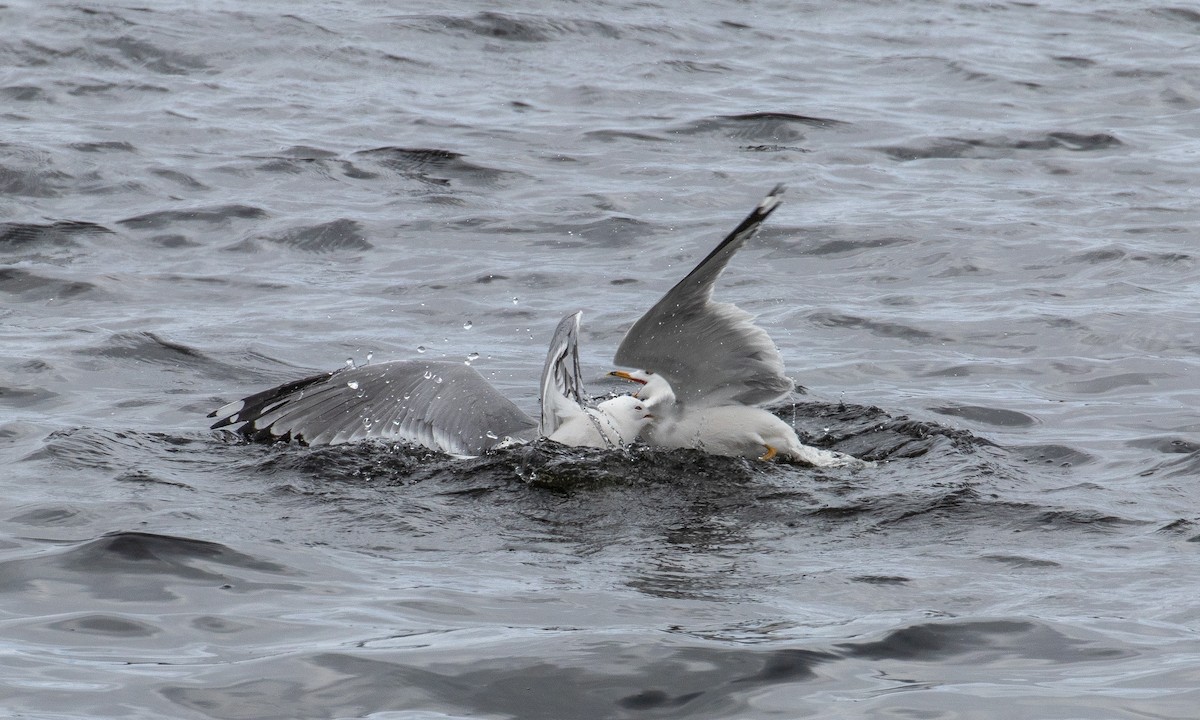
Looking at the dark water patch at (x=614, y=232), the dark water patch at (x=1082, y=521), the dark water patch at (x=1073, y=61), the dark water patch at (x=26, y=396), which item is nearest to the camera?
the dark water patch at (x=1082, y=521)

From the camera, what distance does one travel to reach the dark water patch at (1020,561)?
5203 mm

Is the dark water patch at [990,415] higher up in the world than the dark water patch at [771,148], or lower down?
lower down

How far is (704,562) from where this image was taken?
17.4 ft

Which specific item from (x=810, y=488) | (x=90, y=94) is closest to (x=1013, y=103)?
(x=90, y=94)

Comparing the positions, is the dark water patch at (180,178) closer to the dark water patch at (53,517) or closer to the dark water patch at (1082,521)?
the dark water patch at (53,517)

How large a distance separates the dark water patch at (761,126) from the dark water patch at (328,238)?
349 cm

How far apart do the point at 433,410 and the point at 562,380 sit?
0.87 m

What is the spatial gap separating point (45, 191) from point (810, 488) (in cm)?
684

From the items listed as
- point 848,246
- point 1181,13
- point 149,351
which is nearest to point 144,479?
point 149,351

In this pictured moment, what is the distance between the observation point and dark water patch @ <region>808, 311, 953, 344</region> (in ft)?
28.7

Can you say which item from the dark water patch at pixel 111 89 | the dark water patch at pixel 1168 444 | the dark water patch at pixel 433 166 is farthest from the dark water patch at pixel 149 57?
the dark water patch at pixel 1168 444

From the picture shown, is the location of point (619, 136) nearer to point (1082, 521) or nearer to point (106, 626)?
A: point (1082, 521)

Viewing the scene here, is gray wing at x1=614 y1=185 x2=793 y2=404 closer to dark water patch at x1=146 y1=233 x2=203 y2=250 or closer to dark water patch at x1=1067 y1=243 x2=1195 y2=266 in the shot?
dark water patch at x1=1067 y1=243 x2=1195 y2=266

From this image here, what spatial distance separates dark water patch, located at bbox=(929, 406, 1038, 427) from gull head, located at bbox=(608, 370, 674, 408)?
1494mm
